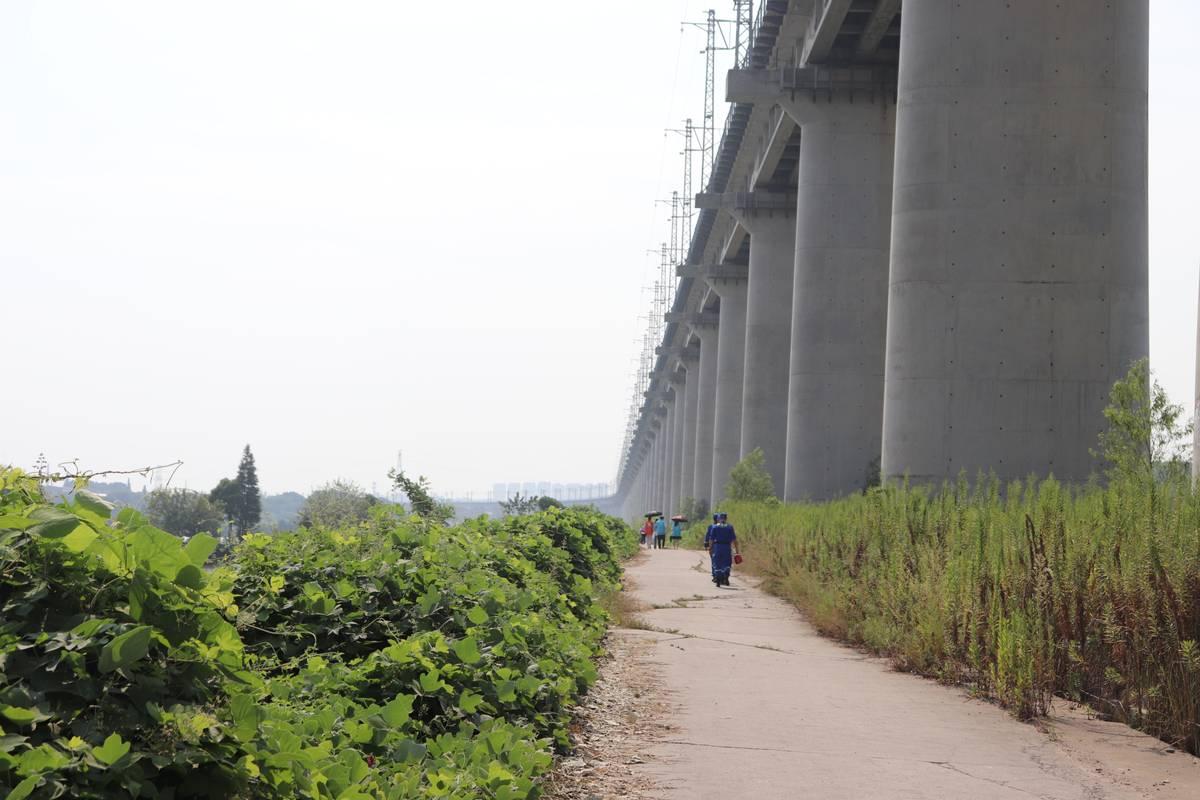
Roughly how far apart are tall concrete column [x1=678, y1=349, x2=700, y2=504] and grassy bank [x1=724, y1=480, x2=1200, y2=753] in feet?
251

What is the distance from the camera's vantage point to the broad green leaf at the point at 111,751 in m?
3.37

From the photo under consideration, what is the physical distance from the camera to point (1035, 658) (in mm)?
9344

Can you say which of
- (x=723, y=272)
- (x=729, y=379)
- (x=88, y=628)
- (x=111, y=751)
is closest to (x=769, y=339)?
(x=729, y=379)

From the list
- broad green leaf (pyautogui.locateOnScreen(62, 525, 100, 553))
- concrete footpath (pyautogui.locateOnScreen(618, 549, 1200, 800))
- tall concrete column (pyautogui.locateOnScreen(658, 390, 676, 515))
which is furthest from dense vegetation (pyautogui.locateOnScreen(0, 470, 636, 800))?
tall concrete column (pyautogui.locateOnScreen(658, 390, 676, 515))

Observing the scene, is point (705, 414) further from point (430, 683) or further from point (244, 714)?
point (244, 714)

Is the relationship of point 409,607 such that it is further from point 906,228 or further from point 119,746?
point 906,228

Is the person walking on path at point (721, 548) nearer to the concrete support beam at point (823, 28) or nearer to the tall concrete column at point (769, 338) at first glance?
A: the concrete support beam at point (823, 28)

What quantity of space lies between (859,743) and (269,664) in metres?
3.86

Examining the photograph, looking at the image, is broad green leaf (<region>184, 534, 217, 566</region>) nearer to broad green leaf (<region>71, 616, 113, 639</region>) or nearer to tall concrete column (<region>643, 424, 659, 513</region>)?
broad green leaf (<region>71, 616, 113, 639</region>)

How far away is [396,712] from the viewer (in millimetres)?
5844

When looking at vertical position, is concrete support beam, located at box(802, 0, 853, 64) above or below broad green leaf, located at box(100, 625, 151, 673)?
above

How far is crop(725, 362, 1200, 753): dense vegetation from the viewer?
842cm

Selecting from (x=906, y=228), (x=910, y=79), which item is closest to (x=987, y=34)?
(x=910, y=79)

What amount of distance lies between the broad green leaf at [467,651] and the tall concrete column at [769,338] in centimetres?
4787
